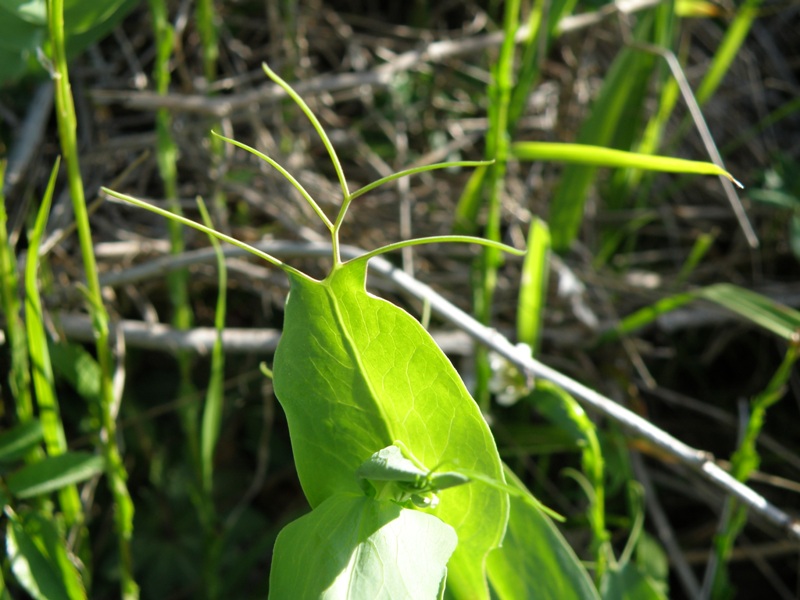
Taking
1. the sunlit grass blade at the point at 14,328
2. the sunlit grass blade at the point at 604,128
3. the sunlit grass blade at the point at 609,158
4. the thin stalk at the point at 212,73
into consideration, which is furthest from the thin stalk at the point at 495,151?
the sunlit grass blade at the point at 14,328

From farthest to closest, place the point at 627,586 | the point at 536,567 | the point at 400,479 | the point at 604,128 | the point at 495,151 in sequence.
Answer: the point at 604,128
the point at 495,151
the point at 627,586
the point at 536,567
the point at 400,479

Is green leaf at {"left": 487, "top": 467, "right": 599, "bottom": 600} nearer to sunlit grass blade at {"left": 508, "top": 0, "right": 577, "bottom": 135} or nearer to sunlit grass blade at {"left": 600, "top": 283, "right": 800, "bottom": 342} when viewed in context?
sunlit grass blade at {"left": 600, "top": 283, "right": 800, "bottom": 342}

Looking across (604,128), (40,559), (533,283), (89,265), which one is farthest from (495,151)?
(40,559)

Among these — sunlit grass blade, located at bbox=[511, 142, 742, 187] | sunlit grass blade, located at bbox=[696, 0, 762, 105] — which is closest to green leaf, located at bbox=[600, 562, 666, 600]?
sunlit grass blade, located at bbox=[511, 142, 742, 187]

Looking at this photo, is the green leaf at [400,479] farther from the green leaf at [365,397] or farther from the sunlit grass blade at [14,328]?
the sunlit grass blade at [14,328]

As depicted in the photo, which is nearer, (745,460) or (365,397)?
(365,397)

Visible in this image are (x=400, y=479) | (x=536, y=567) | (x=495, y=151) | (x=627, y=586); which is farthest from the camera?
(x=495, y=151)

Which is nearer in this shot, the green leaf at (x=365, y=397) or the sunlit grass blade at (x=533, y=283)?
the green leaf at (x=365, y=397)

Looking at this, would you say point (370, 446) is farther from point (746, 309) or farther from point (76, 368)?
point (746, 309)
